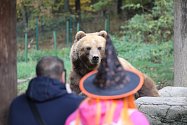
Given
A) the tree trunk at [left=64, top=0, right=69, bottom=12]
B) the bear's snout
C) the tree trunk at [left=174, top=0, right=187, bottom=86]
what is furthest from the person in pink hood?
the tree trunk at [left=64, top=0, right=69, bottom=12]

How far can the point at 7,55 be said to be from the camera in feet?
11.3

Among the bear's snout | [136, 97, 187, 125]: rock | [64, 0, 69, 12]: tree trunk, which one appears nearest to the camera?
[136, 97, 187, 125]: rock

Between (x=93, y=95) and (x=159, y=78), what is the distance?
10.8m

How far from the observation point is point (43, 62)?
283 cm

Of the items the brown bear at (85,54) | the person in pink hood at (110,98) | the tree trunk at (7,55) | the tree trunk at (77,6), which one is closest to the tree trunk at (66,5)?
the tree trunk at (77,6)

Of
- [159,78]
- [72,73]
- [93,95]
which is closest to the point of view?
[93,95]

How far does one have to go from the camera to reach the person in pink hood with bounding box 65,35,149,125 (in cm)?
241

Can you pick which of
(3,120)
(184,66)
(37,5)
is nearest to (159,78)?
(184,66)

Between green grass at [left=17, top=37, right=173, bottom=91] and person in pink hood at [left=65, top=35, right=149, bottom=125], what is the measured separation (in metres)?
8.97

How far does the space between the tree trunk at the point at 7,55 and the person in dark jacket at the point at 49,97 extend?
2.13 ft

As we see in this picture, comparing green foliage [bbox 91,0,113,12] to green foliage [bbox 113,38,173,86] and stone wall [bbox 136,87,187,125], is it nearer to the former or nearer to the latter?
green foliage [bbox 113,38,173,86]

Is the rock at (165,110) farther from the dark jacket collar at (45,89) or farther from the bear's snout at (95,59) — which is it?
the dark jacket collar at (45,89)

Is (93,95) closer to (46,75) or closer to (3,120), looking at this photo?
(46,75)

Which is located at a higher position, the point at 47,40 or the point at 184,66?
the point at 184,66
